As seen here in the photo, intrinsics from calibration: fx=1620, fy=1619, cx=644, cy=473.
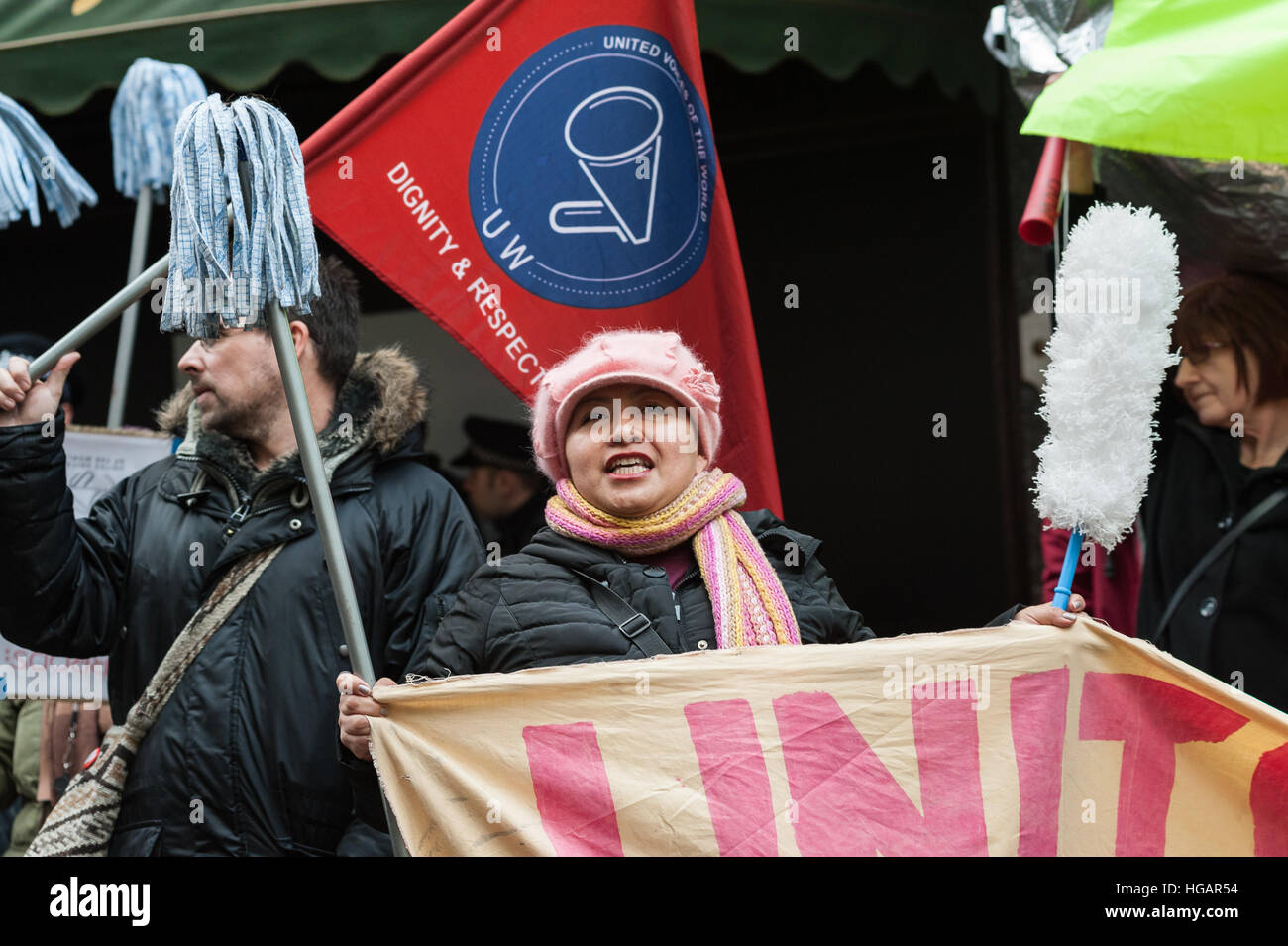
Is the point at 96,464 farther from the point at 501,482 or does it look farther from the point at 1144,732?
the point at 1144,732

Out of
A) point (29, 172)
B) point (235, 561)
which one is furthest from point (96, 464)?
point (235, 561)

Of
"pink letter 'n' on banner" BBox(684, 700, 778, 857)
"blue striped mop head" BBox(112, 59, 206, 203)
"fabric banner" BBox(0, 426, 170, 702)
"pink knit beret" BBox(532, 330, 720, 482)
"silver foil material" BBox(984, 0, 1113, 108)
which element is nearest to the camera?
"pink letter 'n' on banner" BBox(684, 700, 778, 857)

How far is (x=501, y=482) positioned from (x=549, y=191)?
2.56 m

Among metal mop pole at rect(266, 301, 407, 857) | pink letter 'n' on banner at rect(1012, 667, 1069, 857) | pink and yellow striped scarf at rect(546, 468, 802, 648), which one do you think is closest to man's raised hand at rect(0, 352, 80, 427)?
metal mop pole at rect(266, 301, 407, 857)

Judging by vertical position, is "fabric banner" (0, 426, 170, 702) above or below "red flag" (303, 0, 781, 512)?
below

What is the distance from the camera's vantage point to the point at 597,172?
384cm

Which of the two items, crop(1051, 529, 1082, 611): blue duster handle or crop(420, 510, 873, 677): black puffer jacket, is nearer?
crop(1051, 529, 1082, 611): blue duster handle

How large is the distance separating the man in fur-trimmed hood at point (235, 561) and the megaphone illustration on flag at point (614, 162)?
0.59 m

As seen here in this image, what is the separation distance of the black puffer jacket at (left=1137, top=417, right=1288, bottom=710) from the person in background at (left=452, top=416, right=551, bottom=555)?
95.4 inches

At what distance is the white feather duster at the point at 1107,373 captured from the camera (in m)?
2.68

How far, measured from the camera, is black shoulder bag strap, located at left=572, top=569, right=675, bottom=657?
2.82 metres

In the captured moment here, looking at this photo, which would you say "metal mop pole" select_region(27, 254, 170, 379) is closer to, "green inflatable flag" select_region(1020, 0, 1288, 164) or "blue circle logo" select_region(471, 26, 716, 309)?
"blue circle logo" select_region(471, 26, 716, 309)
